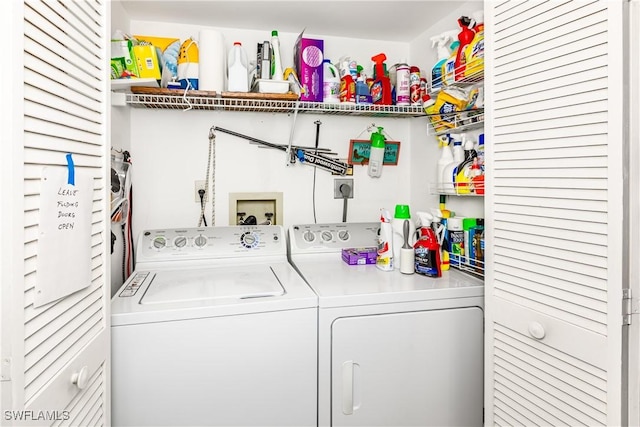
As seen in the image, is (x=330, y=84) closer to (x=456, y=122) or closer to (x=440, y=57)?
(x=440, y=57)

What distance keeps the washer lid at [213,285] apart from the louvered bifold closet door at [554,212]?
89cm

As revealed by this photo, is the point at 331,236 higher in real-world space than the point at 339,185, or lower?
lower

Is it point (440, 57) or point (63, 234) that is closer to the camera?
point (63, 234)

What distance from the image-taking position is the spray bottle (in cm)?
174

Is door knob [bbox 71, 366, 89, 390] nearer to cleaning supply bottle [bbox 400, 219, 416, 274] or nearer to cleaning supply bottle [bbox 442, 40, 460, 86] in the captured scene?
cleaning supply bottle [bbox 400, 219, 416, 274]

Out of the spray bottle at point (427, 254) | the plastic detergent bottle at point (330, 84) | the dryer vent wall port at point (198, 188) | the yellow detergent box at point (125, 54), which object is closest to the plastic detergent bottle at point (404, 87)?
the plastic detergent bottle at point (330, 84)

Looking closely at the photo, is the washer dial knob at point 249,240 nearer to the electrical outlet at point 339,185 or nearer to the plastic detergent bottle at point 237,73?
the electrical outlet at point 339,185

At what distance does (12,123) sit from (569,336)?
1.51m

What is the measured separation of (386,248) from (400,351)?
53 cm

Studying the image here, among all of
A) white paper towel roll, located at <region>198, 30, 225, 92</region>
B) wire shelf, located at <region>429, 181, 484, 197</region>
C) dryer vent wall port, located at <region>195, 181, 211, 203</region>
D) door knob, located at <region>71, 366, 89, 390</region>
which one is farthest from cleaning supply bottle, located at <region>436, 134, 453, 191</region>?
door knob, located at <region>71, 366, 89, 390</region>

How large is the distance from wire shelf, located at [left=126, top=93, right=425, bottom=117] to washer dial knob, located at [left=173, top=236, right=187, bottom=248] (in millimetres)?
698

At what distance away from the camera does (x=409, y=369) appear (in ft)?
5.01

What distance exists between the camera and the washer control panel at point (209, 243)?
1916mm

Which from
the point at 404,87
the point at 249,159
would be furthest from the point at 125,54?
the point at 404,87
